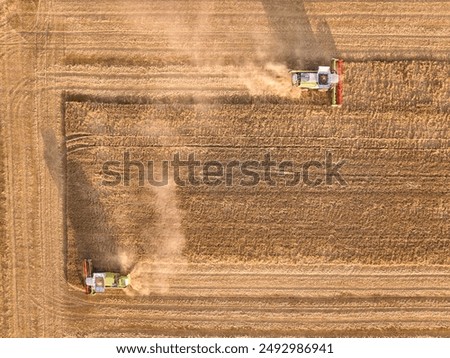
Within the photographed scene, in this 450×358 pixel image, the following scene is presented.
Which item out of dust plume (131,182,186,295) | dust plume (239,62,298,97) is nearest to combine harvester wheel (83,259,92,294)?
dust plume (131,182,186,295)

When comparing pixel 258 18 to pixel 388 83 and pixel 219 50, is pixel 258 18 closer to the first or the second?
pixel 219 50

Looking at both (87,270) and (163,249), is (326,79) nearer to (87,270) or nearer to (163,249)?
(163,249)

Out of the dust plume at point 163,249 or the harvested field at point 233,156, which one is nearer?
the harvested field at point 233,156

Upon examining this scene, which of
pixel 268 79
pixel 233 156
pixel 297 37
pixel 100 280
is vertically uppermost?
pixel 297 37

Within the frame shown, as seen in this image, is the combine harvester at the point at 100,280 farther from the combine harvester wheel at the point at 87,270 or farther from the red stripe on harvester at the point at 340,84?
the red stripe on harvester at the point at 340,84

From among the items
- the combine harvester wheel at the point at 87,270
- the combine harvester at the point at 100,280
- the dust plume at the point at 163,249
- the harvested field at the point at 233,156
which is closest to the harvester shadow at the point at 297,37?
the harvested field at the point at 233,156

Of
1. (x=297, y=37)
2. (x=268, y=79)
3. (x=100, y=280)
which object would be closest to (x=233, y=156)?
(x=268, y=79)
